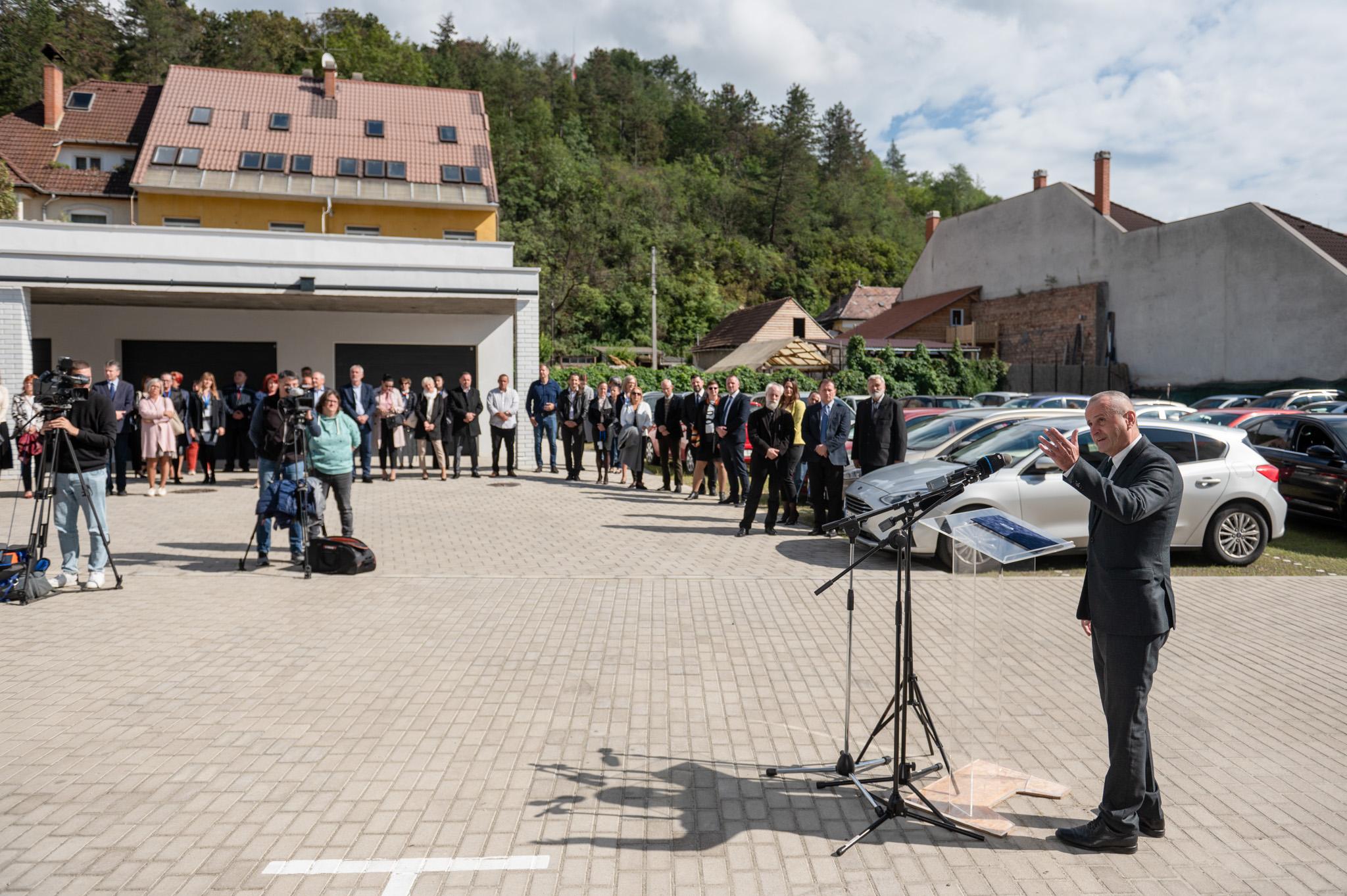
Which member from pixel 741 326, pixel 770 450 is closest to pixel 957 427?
pixel 770 450

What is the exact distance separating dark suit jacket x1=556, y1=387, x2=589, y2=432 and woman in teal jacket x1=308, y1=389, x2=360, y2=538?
8.21m

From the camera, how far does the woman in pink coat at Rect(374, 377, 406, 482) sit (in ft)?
57.9

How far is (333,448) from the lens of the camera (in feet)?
34.2

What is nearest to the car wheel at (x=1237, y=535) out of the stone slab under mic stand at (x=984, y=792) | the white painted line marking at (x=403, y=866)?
the stone slab under mic stand at (x=984, y=792)

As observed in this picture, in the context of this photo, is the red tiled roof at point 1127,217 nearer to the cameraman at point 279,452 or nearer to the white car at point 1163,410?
the white car at point 1163,410

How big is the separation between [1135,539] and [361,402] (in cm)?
1504

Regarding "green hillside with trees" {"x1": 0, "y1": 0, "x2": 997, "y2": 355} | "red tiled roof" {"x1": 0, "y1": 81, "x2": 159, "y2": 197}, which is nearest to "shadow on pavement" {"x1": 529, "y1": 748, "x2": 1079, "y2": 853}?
"red tiled roof" {"x1": 0, "y1": 81, "x2": 159, "y2": 197}

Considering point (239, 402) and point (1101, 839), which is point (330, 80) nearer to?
point (239, 402)

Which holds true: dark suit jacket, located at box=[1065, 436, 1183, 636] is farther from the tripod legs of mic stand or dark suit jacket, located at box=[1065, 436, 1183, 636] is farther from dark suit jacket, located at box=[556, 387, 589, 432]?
dark suit jacket, located at box=[556, 387, 589, 432]

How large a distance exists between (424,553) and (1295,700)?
8.59 m

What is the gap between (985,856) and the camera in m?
4.12

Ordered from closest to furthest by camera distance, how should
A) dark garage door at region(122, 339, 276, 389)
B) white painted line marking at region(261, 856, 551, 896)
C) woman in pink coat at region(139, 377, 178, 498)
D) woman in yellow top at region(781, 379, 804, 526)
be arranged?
white painted line marking at region(261, 856, 551, 896) < woman in yellow top at region(781, 379, 804, 526) < woman in pink coat at region(139, 377, 178, 498) < dark garage door at region(122, 339, 276, 389)

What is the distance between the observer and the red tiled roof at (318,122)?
29.7 m

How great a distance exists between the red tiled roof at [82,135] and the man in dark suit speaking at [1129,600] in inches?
1383
